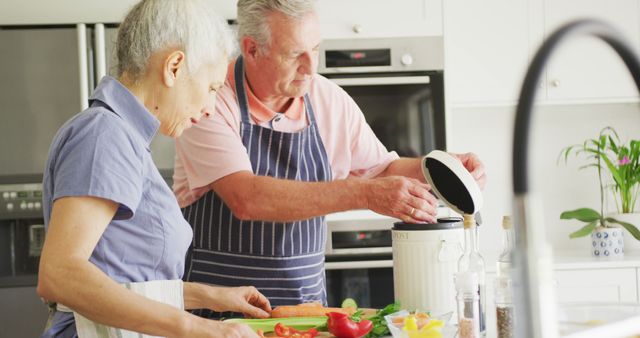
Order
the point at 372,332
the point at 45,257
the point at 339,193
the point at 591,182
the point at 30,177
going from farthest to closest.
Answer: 1. the point at 591,182
2. the point at 30,177
3. the point at 339,193
4. the point at 372,332
5. the point at 45,257

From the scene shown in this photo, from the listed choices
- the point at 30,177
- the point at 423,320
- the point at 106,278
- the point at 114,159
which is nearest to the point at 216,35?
the point at 114,159

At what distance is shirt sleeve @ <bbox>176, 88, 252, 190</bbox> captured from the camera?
188 cm

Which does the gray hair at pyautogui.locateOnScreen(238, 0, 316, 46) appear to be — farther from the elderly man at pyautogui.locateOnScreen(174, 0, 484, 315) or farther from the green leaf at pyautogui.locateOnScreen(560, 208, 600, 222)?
the green leaf at pyautogui.locateOnScreen(560, 208, 600, 222)

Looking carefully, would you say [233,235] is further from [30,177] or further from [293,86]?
[30,177]

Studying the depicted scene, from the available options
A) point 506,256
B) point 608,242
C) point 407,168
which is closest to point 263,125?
point 407,168

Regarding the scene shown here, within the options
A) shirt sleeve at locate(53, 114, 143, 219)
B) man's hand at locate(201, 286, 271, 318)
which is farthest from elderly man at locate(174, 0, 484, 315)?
shirt sleeve at locate(53, 114, 143, 219)

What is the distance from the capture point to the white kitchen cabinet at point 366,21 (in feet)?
11.1

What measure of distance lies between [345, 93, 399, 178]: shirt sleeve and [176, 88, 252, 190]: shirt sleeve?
12.0 inches

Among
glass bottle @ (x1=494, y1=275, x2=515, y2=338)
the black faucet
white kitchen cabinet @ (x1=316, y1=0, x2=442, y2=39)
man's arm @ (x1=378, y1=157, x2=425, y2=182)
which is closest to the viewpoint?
the black faucet

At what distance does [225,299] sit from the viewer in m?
1.72

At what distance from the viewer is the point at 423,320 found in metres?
1.49

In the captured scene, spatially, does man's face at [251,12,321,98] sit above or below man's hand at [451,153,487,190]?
above

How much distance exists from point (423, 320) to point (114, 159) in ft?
1.95

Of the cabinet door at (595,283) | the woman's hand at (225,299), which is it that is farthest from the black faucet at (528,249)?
the cabinet door at (595,283)
